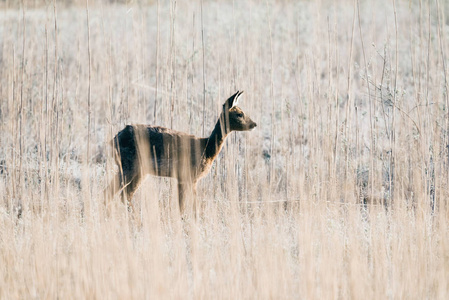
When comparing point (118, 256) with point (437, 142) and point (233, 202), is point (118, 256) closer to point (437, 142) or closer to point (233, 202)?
point (233, 202)

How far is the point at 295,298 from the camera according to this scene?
3.22 metres

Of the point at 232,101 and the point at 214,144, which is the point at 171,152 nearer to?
the point at 214,144

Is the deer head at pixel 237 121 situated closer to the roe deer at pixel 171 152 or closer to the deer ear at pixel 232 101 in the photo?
the roe deer at pixel 171 152

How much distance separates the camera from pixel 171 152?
203 inches

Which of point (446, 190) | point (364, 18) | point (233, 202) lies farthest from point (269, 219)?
point (364, 18)

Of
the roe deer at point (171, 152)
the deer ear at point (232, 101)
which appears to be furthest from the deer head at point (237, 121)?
the deer ear at point (232, 101)

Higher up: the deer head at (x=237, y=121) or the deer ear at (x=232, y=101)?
the deer ear at (x=232, y=101)

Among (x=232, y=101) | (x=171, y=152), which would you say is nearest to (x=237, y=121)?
(x=232, y=101)

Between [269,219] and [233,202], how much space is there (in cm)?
26

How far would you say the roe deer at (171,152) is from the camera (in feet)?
16.2

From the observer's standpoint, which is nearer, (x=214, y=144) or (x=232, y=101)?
(x=232, y=101)

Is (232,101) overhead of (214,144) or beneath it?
overhead

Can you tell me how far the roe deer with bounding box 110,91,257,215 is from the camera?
4949 millimetres

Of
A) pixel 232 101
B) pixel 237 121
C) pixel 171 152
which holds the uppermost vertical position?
pixel 232 101
